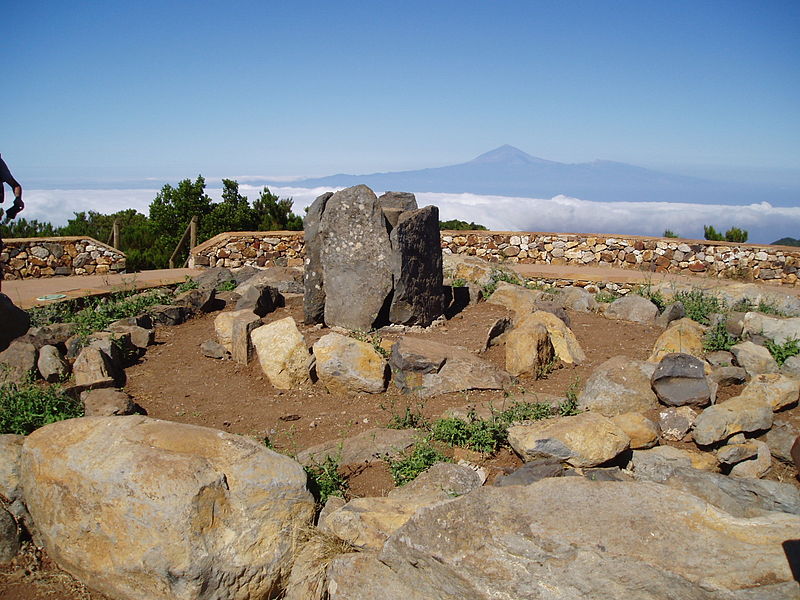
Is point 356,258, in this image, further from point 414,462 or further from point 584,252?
point 584,252

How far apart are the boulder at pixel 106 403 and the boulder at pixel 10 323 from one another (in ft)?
7.87

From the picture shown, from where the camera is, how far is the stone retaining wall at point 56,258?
13328mm

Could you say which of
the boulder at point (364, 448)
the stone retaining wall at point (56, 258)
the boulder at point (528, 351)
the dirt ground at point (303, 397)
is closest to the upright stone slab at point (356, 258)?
the dirt ground at point (303, 397)

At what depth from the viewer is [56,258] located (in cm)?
1373

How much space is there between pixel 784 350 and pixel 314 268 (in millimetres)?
5786

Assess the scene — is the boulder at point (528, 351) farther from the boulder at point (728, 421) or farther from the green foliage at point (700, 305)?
the green foliage at point (700, 305)

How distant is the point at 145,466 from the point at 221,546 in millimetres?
665

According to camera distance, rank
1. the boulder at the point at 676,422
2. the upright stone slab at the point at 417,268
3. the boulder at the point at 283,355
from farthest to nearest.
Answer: the upright stone slab at the point at 417,268, the boulder at the point at 283,355, the boulder at the point at 676,422

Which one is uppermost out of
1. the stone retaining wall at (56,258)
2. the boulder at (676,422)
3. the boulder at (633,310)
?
the stone retaining wall at (56,258)

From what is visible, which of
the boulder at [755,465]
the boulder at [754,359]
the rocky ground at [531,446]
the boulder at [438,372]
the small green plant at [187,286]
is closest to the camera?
the rocky ground at [531,446]

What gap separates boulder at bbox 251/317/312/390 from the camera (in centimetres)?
729

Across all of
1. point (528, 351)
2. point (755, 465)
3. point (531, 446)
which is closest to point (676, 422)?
point (755, 465)

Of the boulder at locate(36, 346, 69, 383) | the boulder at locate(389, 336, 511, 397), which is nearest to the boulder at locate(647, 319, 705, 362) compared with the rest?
the boulder at locate(389, 336, 511, 397)

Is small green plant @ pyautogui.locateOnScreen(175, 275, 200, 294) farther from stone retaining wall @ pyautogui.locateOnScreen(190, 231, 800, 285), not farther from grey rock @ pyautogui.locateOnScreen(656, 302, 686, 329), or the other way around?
grey rock @ pyautogui.locateOnScreen(656, 302, 686, 329)
